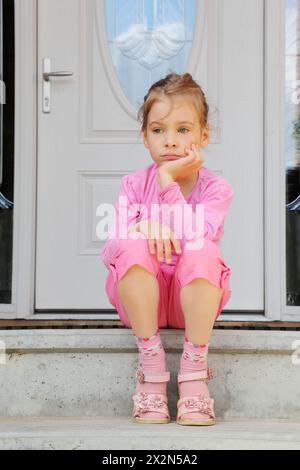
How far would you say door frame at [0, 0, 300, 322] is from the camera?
317cm

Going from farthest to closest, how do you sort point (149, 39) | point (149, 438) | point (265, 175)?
1. point (149, 39)
2. point (265, 175)
3. point (149, 438)

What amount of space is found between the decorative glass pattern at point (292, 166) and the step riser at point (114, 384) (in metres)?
0.92

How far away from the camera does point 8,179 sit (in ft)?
10.6

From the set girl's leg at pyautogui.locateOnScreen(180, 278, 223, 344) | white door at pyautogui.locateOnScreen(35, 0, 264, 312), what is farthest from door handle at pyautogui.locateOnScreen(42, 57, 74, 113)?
girl's leg at pyautogui.locateOnScreen(180, 278, 223, 344)

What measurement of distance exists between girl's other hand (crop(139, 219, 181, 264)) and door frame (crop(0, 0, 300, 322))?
1173 mm

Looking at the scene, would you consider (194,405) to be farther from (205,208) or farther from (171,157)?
(171,157)

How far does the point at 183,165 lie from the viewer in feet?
7.12

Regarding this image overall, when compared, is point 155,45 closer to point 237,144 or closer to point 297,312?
point 237,144

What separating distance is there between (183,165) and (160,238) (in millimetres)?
252

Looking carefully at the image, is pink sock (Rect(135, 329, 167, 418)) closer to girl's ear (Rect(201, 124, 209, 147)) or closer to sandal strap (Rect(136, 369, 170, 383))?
sandal strap (Rect(136, 369, 170, 383))

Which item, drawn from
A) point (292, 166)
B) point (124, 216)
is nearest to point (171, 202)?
point (124, 216)

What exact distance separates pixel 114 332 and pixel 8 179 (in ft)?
3.73

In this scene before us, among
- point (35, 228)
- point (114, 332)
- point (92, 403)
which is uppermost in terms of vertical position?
point (35, 228)

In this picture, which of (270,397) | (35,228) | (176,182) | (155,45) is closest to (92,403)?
(270,397)
